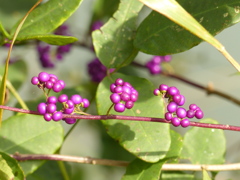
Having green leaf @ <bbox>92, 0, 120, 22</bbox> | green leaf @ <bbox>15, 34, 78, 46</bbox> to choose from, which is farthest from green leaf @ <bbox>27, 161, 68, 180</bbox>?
green leaf @ <bbox>92, 0, 120, 22</bbox>

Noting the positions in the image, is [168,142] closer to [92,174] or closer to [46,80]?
[46,80]

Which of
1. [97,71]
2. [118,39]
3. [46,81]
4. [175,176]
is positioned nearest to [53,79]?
[46,81]

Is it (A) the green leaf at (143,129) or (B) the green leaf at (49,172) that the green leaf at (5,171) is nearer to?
(A) the green leaf at (143,129)

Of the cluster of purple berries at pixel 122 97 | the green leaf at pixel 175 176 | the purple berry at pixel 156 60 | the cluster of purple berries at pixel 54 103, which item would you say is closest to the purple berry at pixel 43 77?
the cluster of purple berries at pixel 54 103

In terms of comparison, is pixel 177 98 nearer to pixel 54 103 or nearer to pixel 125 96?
pixel 125 96

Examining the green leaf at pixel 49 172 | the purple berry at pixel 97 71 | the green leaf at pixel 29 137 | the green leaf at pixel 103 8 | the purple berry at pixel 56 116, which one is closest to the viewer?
→ the purple berry at pixel 56 116

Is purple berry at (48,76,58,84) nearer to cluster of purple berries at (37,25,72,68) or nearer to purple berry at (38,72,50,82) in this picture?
purple berry at (38,72,50,82)
